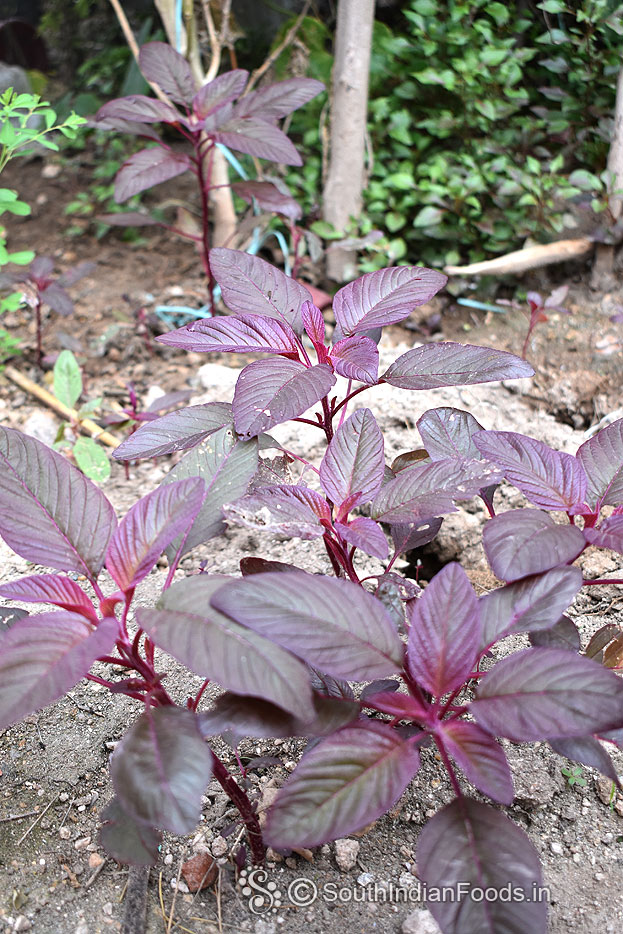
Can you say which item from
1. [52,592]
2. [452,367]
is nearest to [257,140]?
[452,367]

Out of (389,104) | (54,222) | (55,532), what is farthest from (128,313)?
(55,532)

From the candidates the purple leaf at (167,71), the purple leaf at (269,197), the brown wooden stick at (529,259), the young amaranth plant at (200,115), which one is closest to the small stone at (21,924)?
the young amaranth plant at (200,115)

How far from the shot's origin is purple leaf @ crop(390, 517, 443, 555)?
1.19 m

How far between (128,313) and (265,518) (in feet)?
6.57

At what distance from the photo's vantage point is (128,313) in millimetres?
2750

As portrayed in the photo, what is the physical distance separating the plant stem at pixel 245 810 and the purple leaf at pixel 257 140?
1.58 m

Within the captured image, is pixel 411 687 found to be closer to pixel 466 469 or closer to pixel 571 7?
pixel 466 469

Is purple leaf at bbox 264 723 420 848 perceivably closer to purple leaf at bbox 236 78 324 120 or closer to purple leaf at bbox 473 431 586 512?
purple leaf at bbox 473 431 586 512

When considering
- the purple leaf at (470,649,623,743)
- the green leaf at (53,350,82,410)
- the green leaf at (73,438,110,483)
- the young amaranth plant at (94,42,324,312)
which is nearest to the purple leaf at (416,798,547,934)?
the purple leaf at (470,649,623,743)

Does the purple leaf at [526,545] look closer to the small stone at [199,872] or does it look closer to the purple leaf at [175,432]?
the purple leaf at [175,432]

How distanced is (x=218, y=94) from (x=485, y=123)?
1.16 m

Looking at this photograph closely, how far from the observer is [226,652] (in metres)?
0.78

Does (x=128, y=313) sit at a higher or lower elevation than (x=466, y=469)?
lower

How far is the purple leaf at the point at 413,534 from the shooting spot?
46.7 inches
